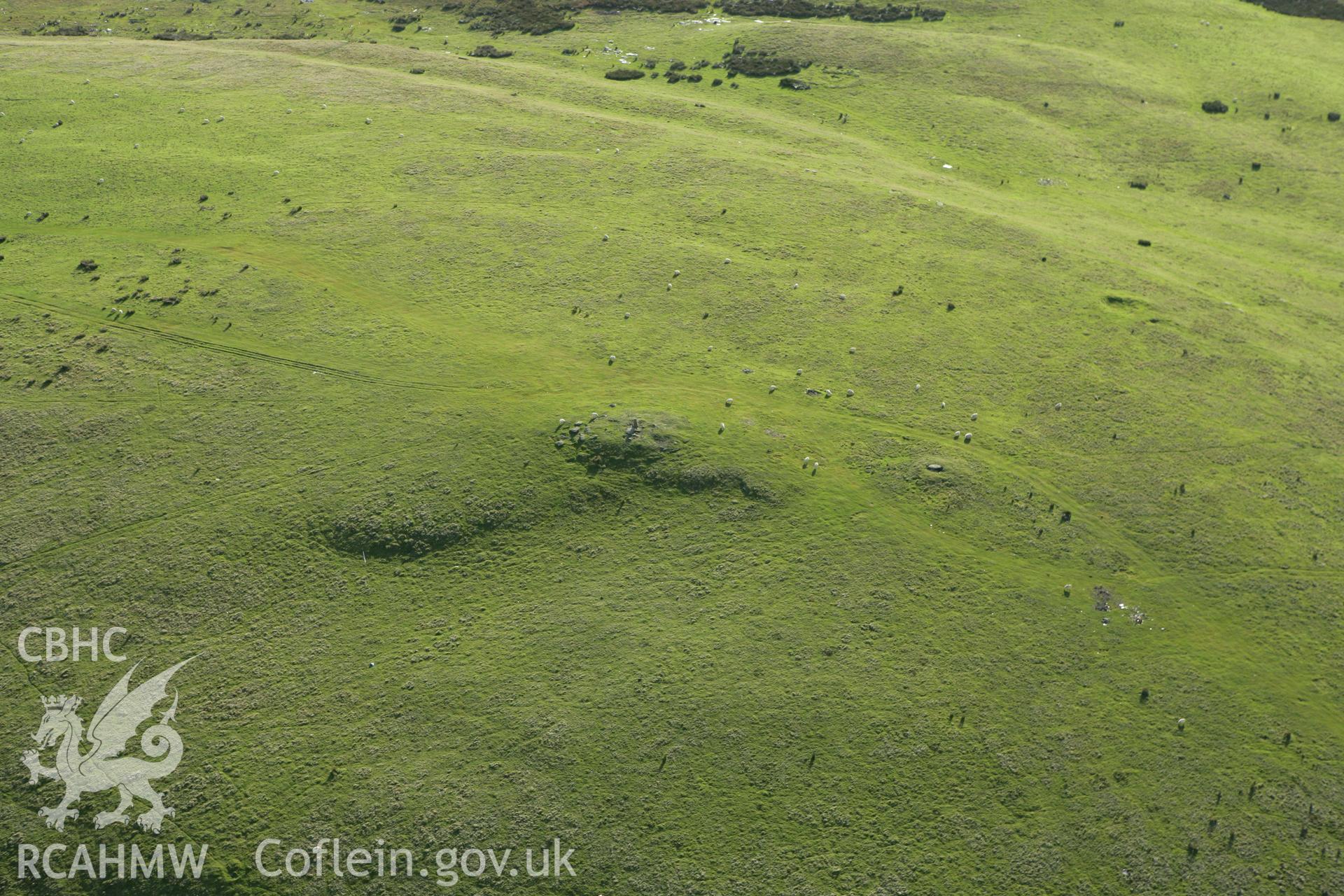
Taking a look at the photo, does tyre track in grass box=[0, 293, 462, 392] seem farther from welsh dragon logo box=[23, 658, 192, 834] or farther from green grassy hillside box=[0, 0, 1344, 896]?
welsh dragon logo box=[23, 658, 192, 834]

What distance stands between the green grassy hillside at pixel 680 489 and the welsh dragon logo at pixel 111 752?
640 mm

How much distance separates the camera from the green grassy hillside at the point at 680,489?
114 feet

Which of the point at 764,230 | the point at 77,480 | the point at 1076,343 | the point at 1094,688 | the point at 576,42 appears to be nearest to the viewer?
the point at 1094,688

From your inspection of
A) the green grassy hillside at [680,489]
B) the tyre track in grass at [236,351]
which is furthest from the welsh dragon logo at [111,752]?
the tyre track in grass at [236,351]

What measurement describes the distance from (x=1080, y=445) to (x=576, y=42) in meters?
82.6

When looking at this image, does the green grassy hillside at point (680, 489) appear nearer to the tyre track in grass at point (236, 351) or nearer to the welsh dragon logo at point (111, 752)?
the tyre track in grass at point (236, 351)

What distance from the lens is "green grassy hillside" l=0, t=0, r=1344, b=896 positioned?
34844mm

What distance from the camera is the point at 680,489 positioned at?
46.5 metres

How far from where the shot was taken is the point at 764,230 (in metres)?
68.1

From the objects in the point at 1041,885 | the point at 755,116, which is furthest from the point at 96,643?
the point at 755,116

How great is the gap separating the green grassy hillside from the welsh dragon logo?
2.10 feet

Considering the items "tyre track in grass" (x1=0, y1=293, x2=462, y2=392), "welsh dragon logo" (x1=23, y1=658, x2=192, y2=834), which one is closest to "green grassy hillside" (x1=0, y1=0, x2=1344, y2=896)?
"tyre track in grass" (x1=0, y1=293, x2=462, y2=392)

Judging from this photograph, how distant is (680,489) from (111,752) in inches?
1114

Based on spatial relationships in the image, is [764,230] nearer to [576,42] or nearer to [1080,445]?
[1080,445]
